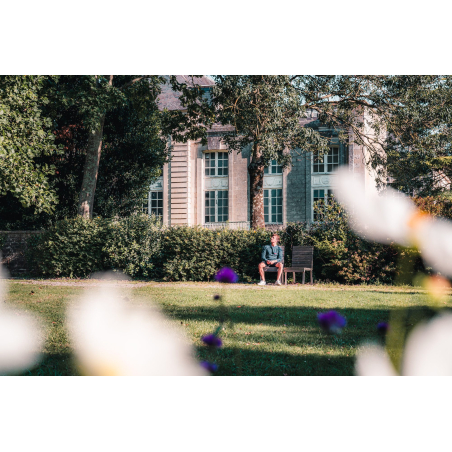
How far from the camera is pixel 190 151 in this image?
20.9m

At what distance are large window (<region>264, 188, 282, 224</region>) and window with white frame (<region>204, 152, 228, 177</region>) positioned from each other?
2446 mm

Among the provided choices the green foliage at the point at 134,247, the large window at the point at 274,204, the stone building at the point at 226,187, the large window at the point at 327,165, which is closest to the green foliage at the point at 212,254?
the green foliage at the point at 134,247

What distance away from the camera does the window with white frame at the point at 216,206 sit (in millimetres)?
20656

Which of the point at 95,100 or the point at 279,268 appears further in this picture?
the point at 95,100

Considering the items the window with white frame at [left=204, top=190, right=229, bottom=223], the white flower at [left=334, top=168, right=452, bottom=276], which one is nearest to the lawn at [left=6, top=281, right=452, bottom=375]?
the white flower at [left=334, top=168, right=452, bottom=276]

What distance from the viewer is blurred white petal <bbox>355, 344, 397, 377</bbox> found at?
9.28 ft

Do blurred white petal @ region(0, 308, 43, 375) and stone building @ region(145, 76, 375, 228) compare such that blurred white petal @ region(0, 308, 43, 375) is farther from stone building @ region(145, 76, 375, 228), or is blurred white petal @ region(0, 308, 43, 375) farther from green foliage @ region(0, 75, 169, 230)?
stone building @ region(145, 76, 375, 228)

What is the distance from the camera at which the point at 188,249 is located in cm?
1082

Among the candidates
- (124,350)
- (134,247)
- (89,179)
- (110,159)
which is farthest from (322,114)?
(124,350)

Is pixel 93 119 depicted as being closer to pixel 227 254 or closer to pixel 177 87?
pixel 177 87

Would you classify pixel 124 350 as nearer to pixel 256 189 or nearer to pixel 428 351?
pixel 428 351

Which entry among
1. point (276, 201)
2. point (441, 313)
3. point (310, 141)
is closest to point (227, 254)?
point (310, 141)

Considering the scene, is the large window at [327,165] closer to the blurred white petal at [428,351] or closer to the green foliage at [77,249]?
the green foliage at [77,249]

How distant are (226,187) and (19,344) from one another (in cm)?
1824
